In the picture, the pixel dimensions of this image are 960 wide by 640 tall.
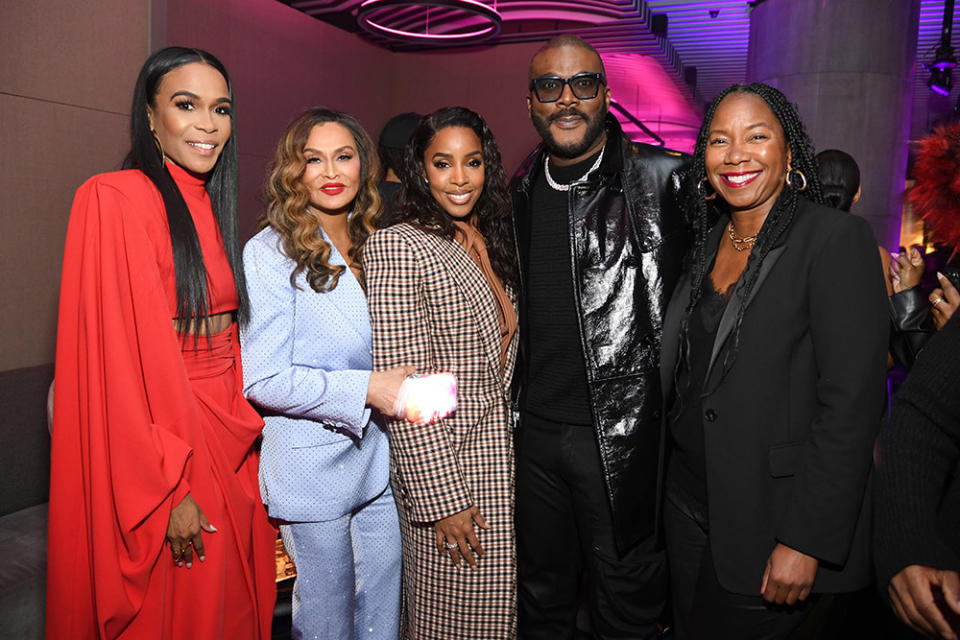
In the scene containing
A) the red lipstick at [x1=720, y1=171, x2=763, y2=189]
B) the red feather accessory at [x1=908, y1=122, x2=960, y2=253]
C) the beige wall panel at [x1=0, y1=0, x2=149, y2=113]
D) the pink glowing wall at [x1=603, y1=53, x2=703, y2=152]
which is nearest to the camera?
the red lipstick at [x1=720, y1=171, x2=763, y2=189]

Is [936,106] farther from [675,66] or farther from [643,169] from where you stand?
[643,169]

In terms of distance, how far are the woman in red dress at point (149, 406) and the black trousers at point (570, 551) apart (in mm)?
1002

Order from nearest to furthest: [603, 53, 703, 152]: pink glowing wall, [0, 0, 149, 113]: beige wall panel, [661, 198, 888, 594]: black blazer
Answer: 1. [661, 198, 888, 594]: black blazer
2. [0, 0, 149, 113]: beige wall panel
3. [603, 53, 703, 152]: pink glowing wall

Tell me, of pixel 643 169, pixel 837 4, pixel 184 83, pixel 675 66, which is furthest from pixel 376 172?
pixel 675 66

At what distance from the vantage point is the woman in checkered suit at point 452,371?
6.58 feet

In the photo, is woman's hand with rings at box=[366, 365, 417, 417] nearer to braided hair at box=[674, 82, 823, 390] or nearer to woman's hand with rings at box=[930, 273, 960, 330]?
braided hair at box=[674, 82, 823, 390]

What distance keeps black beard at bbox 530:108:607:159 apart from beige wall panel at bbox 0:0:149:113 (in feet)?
9.00

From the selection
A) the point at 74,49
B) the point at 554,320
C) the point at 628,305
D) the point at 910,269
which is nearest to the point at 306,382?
the point at 554,320

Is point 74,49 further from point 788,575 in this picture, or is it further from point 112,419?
point 788,575

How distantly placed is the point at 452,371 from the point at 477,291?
0.86 feet

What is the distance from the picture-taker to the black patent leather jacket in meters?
2.22

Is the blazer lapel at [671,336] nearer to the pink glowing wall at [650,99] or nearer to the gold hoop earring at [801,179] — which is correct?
the gold hoop earring at [801,179]

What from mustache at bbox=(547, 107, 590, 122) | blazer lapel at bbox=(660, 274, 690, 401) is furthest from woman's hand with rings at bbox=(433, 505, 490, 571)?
mustache at bbox=(547, 107, 590, 122)

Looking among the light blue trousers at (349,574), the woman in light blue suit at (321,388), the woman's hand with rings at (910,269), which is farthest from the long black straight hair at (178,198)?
the woman's hand with rings at (910,269)
